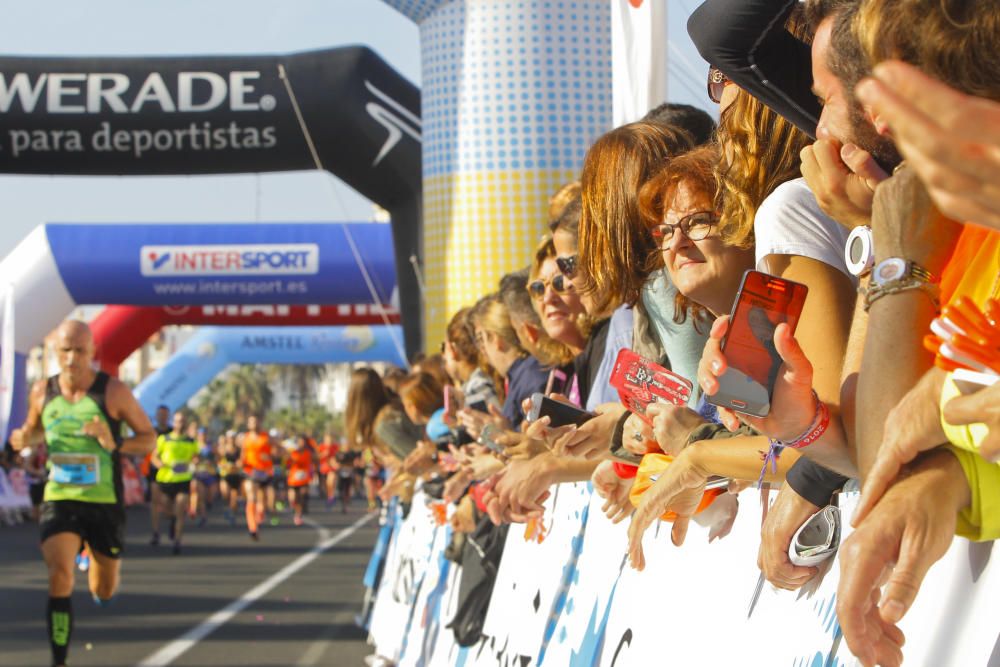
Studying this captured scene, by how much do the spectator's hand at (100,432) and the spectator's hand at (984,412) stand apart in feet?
22.1

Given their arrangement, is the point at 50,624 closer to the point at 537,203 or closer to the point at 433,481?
the point at 433,481

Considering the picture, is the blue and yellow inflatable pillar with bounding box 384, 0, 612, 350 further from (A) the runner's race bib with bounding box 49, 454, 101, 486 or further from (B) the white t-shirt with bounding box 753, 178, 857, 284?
(B) the white t-shirt with bounding box 753, 178, 857, 284

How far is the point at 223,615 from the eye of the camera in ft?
31.6

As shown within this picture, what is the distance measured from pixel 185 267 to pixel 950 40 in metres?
17.8

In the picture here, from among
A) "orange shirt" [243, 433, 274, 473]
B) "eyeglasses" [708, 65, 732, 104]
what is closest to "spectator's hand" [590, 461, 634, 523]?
"eyeglasses" [708, 65, 732, 104]

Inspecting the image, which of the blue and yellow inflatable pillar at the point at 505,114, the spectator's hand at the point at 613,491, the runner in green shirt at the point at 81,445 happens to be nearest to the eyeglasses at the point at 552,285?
the spectator's hand at the point at 613,491

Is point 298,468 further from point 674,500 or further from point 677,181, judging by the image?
point 674,500

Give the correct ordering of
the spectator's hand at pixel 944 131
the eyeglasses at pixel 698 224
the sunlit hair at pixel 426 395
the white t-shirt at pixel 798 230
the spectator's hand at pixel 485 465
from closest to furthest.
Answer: the spectator's hand at pixel 944 131 → the white t-shirt at pixel 798 230 → the eyeglasses at pixel 698 224 → the spectator's hand at pixel 485 465 → the sunlit hair at pixel 426 395

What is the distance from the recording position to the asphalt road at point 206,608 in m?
7.67

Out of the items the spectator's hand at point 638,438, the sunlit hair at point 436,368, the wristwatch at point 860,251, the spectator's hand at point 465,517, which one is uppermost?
the wristwatch at point 860,251

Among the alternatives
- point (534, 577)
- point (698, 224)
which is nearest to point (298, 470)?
point (534, 577)

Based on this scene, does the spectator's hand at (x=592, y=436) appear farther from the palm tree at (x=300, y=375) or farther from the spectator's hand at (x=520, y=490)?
the palm tree at (x=300, y=375)

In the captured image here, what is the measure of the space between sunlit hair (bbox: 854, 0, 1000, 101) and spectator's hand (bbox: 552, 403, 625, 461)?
184cm

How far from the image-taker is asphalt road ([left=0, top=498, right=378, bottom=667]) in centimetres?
767
